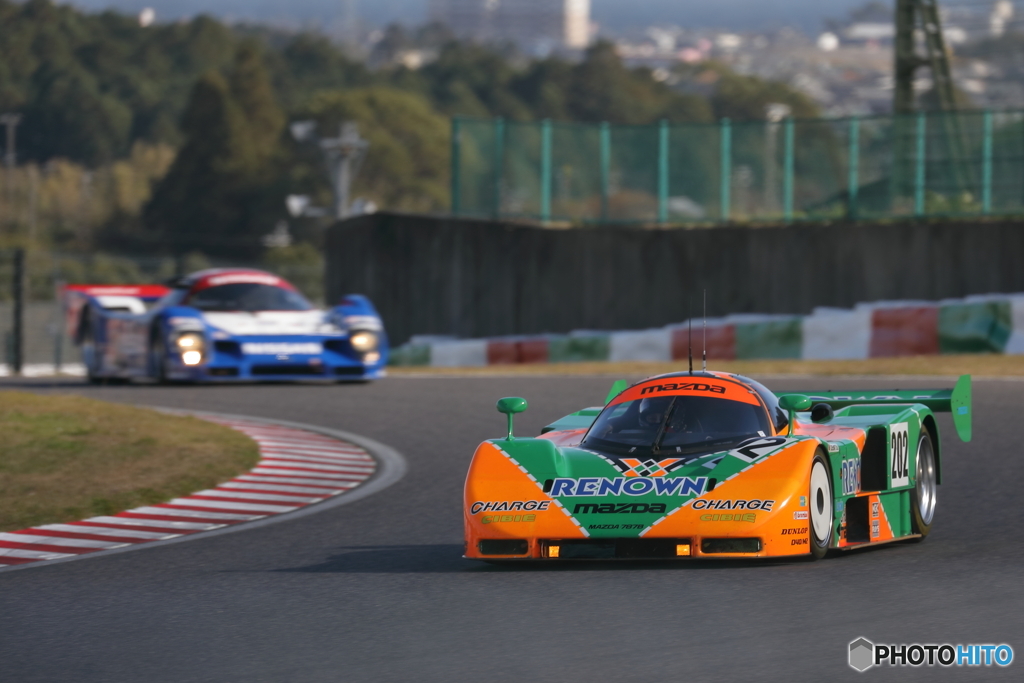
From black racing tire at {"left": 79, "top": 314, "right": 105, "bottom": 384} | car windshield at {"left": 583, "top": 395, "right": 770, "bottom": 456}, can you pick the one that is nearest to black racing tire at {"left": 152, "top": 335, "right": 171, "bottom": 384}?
black racing tire at {"left": 79, "top": 314, "right": 105, "bottom": 384}

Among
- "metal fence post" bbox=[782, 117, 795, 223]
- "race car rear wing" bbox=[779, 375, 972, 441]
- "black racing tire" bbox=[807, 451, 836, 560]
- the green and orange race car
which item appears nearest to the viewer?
the green and orange race car

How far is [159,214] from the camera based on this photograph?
102125 millimetres

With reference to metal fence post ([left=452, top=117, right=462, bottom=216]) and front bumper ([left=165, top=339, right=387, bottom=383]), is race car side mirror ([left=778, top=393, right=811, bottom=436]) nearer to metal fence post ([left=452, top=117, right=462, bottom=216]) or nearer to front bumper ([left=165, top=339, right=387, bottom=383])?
front bumper ([left=165, top=339, right=387, bottom=383])

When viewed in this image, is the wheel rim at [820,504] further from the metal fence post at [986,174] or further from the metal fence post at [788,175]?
the metal fence post at [788,175]

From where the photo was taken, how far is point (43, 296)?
33562mm

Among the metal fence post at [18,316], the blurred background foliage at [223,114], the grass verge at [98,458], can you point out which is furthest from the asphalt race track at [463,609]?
the blurred background foliage at [223,114]

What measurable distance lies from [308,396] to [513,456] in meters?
9.65

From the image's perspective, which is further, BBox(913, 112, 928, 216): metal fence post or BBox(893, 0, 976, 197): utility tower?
BBox(893, 0, 976, 197): utility tower

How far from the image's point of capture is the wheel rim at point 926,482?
8.91 metres

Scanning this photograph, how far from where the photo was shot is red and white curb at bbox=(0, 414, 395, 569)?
31.3 feet

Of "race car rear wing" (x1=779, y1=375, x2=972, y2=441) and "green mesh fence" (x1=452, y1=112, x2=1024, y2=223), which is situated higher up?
"green mesh fence" (x1=452, y1=112, x2=1024, y2=223)

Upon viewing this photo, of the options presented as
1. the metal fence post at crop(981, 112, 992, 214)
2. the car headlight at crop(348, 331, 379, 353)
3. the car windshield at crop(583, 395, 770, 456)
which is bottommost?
the car windshield at crop(583, 395, 770, 456)

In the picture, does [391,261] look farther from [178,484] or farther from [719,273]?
[178,484]

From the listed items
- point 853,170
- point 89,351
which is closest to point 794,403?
point 89,351
